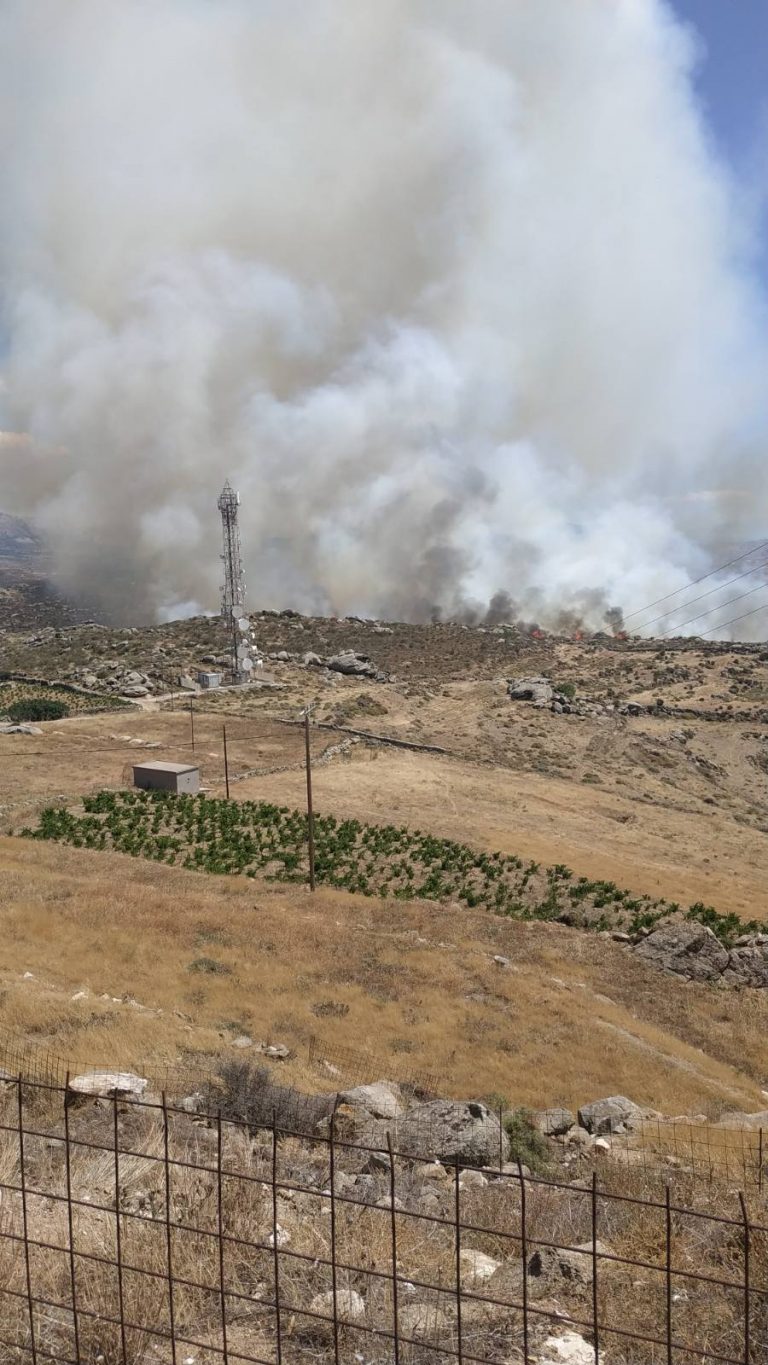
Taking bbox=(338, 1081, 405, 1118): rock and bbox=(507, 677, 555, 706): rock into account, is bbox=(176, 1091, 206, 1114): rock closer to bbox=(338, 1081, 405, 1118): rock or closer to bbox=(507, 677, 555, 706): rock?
bbox=(338, 1081, 405, 1118): rock

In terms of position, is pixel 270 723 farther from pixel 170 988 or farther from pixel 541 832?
pixel 170 988

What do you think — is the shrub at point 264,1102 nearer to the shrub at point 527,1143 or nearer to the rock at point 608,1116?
the shrub at point 527,1143

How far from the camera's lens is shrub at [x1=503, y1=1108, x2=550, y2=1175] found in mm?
11633

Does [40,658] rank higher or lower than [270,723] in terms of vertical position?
higher

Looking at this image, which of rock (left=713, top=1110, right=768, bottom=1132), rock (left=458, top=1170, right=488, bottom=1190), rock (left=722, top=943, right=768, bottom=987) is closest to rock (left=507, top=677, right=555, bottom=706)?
rock (left=722, top=943, right=768, bottom=987)

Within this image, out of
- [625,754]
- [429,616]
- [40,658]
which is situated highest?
[429,616]

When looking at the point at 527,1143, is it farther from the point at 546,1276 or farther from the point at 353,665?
the point at 353,665

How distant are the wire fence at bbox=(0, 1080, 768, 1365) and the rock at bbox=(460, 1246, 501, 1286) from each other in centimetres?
3

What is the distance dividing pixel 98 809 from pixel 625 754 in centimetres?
3623

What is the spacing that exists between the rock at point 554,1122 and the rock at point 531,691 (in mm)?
56093

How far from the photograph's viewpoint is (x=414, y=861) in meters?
34.9

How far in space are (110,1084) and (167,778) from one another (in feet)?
109

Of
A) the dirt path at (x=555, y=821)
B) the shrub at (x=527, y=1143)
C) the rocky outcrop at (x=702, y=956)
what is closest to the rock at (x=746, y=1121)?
the shrub at (x=527, y=1143)

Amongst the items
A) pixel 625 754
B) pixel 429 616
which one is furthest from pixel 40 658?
pixel 625 754
